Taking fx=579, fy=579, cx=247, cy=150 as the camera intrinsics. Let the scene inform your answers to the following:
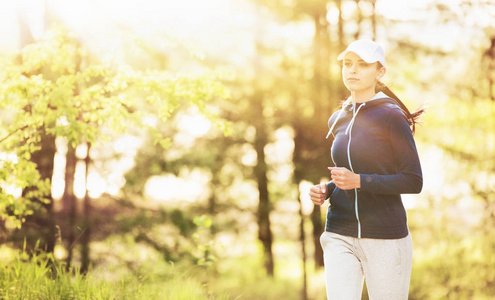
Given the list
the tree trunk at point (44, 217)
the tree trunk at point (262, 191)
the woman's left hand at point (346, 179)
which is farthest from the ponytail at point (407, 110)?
the tree trunk at point (262, 191)

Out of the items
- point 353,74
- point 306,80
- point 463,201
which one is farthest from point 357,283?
point 463,201

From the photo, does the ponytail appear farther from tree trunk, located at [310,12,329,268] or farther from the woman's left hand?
tree trunk, located at [310,12,329,268]

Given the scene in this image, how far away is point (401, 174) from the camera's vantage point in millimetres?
3277

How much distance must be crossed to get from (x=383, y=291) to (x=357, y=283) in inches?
6.1

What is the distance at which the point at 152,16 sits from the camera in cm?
973

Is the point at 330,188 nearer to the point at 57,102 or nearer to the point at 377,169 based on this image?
the point at 377,169

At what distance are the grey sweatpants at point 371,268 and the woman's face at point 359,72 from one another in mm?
925

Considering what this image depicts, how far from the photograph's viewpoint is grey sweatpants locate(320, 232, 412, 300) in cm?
336

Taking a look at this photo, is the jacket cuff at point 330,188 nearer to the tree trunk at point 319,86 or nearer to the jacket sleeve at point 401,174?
the jacket sleeve at point 401,174

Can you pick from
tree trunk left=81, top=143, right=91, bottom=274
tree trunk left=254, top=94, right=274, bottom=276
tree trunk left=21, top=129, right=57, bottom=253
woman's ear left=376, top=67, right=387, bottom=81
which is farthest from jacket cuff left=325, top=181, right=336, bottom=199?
tree trunk left=254, top=94, right=274, bottom=276

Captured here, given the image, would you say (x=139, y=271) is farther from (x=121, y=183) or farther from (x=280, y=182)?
(x=280, y=182)

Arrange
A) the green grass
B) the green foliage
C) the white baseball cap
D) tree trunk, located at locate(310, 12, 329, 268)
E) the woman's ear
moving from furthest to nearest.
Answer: tree trunk, located at locate(310, 12, 329, 268)
the green foliage
the green grass
the woman's ear
the white baseball cap

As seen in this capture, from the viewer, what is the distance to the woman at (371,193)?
3.28 m

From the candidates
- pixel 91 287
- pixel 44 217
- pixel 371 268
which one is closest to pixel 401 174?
pixel 371 268
